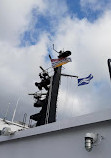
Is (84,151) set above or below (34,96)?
below

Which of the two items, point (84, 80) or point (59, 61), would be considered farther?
point (59, 61)

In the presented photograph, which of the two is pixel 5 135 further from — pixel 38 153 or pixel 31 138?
pixel 38 153

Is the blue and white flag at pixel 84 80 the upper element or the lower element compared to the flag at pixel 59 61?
lower

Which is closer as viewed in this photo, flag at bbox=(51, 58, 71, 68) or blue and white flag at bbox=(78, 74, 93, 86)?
blue and white flag at bbox=(78, 74, 93, 86)

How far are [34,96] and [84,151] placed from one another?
582cm

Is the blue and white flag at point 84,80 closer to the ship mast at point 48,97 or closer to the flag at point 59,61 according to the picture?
the ship mast at point 48,97

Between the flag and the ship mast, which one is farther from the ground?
the flag

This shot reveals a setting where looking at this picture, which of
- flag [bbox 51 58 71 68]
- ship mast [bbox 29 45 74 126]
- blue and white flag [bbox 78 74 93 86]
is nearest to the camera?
blue and white flag [bbox 78 74 93 86]

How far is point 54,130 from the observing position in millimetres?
4543

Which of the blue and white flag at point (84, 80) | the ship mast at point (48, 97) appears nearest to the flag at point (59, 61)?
the ship mast at point (48, 97)

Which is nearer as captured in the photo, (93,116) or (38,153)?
(93,116)

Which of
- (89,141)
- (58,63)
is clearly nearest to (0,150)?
(89,141)

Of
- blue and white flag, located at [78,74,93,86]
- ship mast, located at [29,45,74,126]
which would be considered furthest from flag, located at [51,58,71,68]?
blue and white flag, located at [78,74,93,86]

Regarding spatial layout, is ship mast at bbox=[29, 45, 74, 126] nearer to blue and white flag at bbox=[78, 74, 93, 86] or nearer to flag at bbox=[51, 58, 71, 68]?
flag at bbox=[51, 58, 71, 68]
